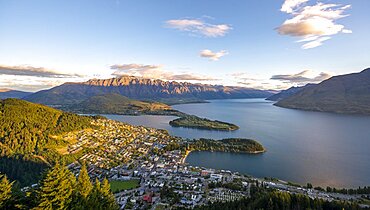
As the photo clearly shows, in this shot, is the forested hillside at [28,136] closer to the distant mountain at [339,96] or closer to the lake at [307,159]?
the lake at [307,159]

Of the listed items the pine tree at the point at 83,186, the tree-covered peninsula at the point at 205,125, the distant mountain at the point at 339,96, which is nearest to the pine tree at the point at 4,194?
the pine tree at the point at 83,186

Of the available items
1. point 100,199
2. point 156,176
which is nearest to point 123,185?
point 156,176

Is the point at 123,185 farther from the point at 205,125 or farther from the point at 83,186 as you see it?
the point at 205,125

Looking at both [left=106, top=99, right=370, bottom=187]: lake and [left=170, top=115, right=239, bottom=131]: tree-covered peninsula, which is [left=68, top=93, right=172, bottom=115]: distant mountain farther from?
[left=106, top=99, right=370, bottom=187]: lake

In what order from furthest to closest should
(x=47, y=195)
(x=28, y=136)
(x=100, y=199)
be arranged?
(x=28, y=136), (x=100, y=199), (x=47, y=195)

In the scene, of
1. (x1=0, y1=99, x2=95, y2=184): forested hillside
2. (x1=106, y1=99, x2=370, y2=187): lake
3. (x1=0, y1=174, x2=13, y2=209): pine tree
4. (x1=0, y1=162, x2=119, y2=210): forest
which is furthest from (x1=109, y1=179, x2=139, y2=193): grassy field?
(x1=0, y1=174, x2=13, y2=209): pine tree
